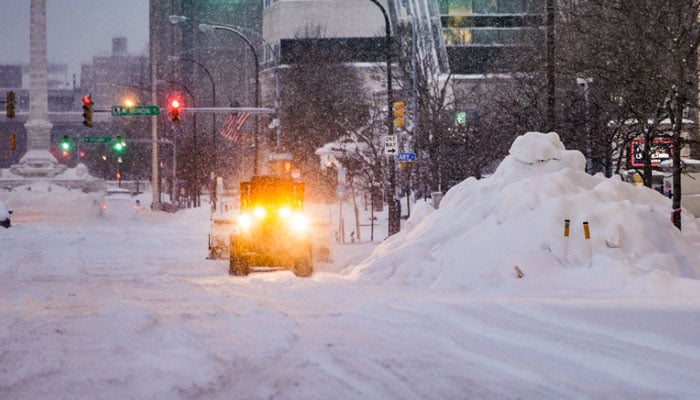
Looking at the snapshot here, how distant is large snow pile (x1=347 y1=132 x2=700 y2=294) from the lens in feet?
48.0

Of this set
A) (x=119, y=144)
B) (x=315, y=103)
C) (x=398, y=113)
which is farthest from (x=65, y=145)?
(x=398, y=113)

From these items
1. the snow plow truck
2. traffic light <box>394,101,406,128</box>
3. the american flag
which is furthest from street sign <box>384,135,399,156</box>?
the american flag

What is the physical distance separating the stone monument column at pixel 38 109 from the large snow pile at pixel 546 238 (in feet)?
196

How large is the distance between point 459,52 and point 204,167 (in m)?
23.2

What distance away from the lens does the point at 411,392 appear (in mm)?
7336

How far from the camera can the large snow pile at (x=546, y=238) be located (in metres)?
14.6

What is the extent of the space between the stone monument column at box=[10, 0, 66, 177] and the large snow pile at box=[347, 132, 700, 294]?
196 ft

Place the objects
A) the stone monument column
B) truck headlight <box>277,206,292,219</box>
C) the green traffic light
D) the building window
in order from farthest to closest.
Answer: the building window, the stone monument column, the green traffic light, truck headlight <box>277,206,292,219</box>

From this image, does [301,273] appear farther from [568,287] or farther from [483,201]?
[568,287]

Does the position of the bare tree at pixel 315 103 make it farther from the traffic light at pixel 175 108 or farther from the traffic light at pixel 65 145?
the traffic light at pixel 175 108

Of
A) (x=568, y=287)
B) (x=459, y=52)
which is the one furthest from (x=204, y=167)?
(x=568, y=287)

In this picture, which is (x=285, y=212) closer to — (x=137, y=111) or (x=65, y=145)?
(x=137, y=111)

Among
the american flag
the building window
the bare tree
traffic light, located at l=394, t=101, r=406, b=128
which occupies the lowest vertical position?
traffic light, located at l=394, t=101, r=406, b=128

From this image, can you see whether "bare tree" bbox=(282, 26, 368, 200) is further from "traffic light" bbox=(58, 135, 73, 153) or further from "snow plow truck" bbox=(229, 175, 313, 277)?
"snow plow truck" bbox=(229, 175, 313, 277)
